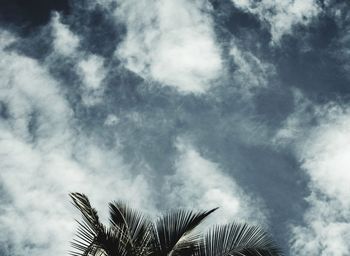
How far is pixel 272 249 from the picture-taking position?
702 centimetres

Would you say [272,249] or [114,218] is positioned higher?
[272,249]

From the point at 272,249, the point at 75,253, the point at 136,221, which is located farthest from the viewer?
the point at 136,221

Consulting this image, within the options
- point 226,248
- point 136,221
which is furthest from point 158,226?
point 226,248

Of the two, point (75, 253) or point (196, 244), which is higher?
point (196, 244)

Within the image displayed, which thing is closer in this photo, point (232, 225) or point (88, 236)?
point (88, 236)

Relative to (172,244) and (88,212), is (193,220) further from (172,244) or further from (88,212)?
(88,212)

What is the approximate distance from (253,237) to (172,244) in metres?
1.64

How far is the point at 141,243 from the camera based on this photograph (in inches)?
278

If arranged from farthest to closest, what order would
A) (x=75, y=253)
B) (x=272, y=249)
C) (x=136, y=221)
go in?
(x=136, y=221), (x=272, y=249), (x=75, y=253)

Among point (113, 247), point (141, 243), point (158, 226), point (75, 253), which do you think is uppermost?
point (158, 226)

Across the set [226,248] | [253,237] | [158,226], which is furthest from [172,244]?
[253,237]

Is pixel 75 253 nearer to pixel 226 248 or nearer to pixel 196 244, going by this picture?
pixel 196 244

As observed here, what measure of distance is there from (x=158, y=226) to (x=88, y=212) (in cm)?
158

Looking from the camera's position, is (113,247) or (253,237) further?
(253,237)
